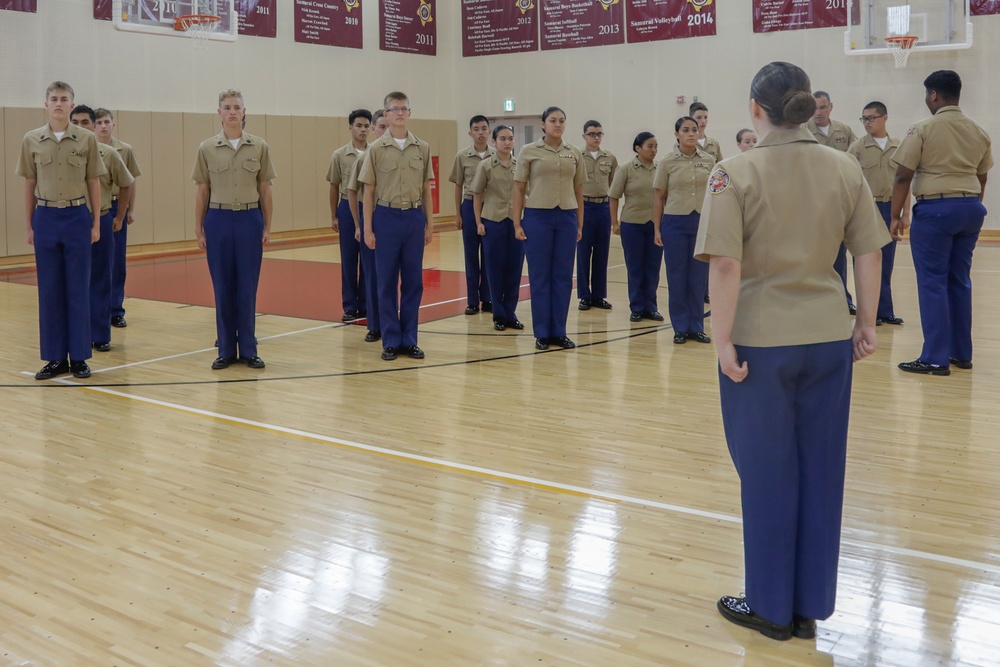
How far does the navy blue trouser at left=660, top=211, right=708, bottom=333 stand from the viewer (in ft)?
→ 25.7

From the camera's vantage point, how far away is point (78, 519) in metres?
4.03

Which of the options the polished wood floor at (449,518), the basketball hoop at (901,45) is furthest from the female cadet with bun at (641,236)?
the basketball hoop at (901,45)

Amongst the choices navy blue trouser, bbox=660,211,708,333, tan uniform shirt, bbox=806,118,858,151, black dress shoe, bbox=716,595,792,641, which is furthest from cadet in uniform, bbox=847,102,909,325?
black dress shoe, bbox=716,595,792,641

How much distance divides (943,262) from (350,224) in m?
5.08

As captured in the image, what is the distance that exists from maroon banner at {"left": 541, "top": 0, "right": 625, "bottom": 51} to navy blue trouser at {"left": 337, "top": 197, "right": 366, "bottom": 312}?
10.8 meters

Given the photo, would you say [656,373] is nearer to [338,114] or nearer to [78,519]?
[78,519]

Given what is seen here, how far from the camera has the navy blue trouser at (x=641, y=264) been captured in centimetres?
900

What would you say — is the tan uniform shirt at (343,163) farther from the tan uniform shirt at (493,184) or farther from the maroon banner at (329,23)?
the maroon banner at (329,23)

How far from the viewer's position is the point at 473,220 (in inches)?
372

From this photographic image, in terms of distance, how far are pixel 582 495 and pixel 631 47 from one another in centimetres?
1552

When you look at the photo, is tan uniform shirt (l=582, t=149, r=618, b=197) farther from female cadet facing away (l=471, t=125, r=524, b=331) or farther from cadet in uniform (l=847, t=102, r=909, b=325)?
cadet in uniform (l=847, t=102, r=909, b=325)

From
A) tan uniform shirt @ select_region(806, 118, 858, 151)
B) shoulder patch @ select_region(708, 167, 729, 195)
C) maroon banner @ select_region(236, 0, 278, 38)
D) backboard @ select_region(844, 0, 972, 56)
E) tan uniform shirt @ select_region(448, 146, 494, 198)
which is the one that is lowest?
shoulder patch @ select_region(708, 167, 729, 195)

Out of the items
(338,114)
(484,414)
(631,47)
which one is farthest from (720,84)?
(484,414)

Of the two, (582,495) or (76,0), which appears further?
(76,0)
